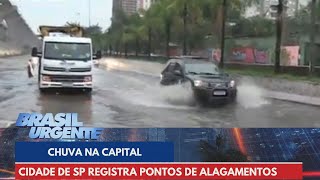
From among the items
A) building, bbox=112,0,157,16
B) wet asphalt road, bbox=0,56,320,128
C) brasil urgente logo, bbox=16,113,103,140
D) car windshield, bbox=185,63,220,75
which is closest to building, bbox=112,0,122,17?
building, bbox=112,0,157,16

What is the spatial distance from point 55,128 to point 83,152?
0.22 metres

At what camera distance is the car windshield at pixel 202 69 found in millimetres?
5907

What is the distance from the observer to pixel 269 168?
3.33 m

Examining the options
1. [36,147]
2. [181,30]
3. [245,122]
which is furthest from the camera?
[181,30]

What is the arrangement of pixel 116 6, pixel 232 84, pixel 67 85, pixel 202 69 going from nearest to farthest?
pixel 116 6 → pixel 232 84 → pixel 202 69 → pixel 67 85

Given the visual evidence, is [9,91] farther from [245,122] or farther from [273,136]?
[273,136]

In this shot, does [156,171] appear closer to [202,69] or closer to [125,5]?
[125,5]

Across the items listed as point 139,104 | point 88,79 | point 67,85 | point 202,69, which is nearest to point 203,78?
point 202,69

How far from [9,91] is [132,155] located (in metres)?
2.55

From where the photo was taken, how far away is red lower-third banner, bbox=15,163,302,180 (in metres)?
3.18

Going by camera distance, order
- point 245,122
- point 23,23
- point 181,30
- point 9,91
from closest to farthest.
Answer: point 23,23
point 245,122
point 9,91
point 181,30

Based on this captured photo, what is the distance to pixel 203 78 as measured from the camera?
6.13 meters

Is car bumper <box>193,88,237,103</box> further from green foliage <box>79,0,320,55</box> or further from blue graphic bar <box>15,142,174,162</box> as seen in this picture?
blue graphic bar <box>15,142,174,162</box>

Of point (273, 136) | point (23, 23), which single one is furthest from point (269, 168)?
point (23, 23)
